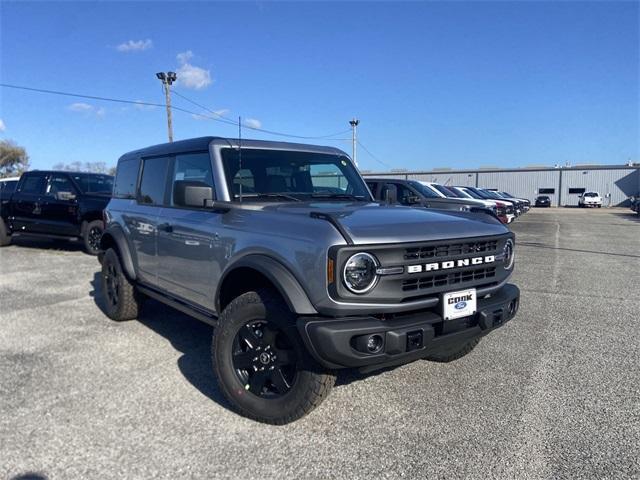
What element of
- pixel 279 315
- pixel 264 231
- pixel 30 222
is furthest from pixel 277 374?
pixel 30 222

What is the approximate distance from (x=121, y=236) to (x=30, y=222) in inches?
300

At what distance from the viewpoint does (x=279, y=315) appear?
9.56 feet

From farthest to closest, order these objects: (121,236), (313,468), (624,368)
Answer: (121,236)
(624,368)
(313,468)

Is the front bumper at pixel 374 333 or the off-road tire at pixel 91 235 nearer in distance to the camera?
the front bumper at pixel 374 333

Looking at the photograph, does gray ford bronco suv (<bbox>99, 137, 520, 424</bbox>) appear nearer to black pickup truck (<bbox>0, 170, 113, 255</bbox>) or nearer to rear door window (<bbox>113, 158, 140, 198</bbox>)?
rear door window (<bbox>113, 158, 140, 198</bbox>)

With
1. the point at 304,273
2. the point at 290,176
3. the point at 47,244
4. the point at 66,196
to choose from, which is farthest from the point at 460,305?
the point at 47,244

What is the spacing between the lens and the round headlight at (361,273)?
2688mm

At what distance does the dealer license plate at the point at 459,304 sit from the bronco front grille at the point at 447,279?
0.09m

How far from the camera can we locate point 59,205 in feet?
35.2

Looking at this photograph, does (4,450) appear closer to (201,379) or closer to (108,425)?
(108,425)

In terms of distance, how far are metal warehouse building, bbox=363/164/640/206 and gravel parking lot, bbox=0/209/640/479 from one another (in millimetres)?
54497

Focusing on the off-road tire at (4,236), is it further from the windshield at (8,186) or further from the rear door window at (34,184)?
the rear door window at (34,184)

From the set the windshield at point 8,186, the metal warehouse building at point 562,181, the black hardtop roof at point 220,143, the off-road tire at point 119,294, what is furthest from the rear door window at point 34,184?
the metal warehouse building at point 562,181

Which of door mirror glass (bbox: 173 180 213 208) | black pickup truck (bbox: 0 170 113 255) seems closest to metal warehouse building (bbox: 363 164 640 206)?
black pickup truck (bbox: 0 170 113 255)
